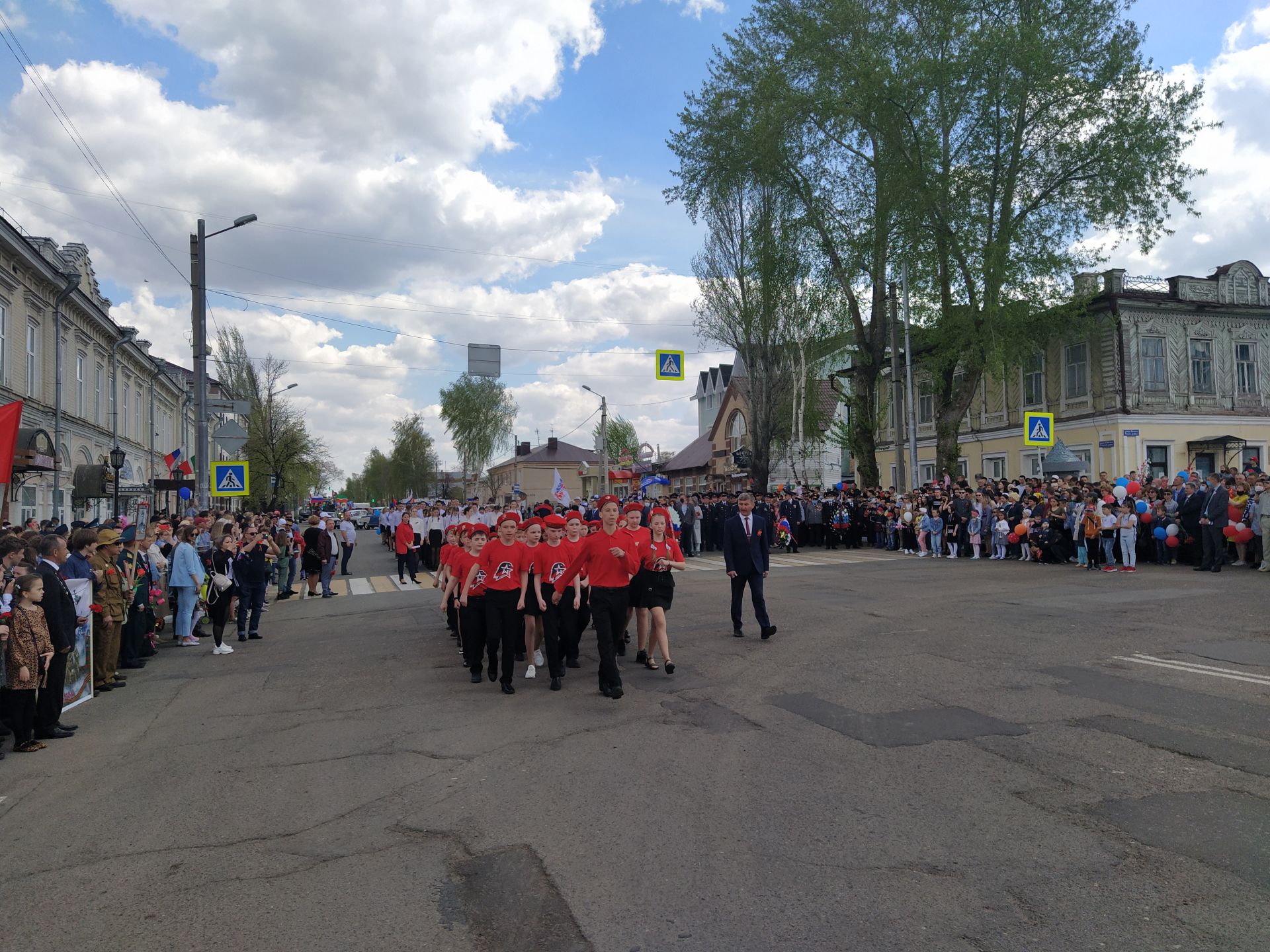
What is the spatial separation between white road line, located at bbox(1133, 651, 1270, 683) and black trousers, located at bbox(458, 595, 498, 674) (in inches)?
258

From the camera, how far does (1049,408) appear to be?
36312 millimetres

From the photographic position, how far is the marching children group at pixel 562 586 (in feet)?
A: 28.4

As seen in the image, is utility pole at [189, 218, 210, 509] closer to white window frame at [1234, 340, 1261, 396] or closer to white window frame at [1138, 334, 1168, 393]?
white window frame at [1138, 334, 1168, 393]

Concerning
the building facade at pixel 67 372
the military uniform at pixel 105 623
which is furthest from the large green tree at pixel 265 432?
the military uniform at pixel 105 623

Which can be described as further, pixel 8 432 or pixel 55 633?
pixel 8 432

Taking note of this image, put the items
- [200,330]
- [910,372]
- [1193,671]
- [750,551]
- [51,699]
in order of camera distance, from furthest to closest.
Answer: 1. [910,372]
2. [200,330]
3. [750,551]
4. [1193,671]
5. [51,699]

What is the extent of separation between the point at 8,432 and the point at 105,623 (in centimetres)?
217

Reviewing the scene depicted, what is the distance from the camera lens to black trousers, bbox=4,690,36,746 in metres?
7.23

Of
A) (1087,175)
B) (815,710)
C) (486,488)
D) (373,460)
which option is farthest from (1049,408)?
(373,460)

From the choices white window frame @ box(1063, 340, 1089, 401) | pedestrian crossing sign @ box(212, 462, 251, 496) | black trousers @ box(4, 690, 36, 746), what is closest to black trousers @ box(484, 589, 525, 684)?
black trousers @ box(4, 690, 36, 746)

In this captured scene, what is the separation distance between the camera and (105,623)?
384 inches

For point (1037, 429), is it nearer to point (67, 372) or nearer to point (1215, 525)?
point (1215, 525)

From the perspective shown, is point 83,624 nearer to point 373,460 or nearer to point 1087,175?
point 1087,175

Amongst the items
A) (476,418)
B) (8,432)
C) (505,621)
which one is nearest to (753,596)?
(505,621)
